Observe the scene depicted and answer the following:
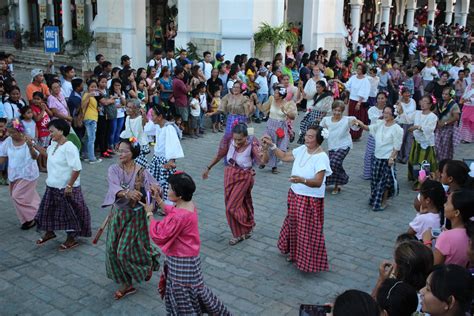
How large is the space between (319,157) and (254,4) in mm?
12437

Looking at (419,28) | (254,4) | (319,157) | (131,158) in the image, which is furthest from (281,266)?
(419,28)

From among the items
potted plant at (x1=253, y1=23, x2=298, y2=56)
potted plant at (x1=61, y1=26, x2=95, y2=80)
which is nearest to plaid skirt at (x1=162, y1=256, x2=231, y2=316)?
potted plant at (x1=253, y1=23, x2=298, y2=56)

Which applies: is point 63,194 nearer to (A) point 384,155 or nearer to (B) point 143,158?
(B) point 143,158

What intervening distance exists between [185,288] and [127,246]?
3.41 ft

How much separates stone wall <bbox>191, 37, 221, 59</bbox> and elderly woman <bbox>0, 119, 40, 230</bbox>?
11.4 meters

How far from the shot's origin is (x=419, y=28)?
113 ft

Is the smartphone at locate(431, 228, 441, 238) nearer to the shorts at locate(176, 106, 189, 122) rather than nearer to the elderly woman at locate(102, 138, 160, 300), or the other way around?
the elderly woman at locate(102, 138, 160, 300)

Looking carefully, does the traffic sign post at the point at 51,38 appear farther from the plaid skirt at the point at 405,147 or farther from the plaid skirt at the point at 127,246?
the plaid skirt at the point at 405,147

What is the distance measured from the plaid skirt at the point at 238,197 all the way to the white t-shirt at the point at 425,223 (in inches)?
89.3

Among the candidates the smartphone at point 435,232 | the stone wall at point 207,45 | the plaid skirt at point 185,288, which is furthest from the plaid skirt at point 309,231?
the stone wall at point 207,45

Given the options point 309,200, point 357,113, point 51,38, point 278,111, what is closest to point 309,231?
point 309,200

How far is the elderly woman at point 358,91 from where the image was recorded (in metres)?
11.9

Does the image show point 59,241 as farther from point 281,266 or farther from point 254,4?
point 254,4

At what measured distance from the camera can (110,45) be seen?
18.9 m
